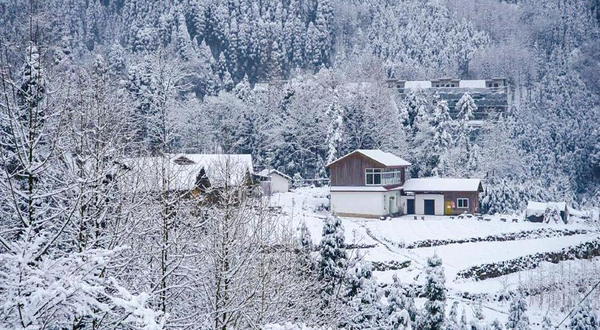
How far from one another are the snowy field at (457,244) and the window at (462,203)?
199 centimetres

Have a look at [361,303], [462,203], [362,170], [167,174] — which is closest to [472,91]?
[462,203]

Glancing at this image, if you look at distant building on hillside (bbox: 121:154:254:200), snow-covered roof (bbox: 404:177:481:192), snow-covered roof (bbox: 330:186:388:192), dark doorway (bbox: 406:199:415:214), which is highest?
distant building on hillside (bbox: 121:154:254:200)

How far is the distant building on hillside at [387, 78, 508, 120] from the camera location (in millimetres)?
68562

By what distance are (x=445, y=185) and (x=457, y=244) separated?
10.5 m

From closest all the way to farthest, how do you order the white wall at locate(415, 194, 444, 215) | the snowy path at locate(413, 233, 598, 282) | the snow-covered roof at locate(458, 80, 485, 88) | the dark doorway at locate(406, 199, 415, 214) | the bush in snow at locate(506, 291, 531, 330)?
the bush in snow at locate(506, 291, 531, 330)
the snowy path at locate(413, 233, 598, 282)
the white wall at locate(415, 194, 444, 215)
the dark doorway at locate(406, 199, 415, 214)
the snow-covered roof at locate(458, 80, 485, 88)

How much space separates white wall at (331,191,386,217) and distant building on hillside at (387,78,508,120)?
30.9 meters

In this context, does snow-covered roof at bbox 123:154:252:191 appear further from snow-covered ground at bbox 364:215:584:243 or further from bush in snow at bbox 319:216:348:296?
snow-covered ground at bbox 364:215:584:243

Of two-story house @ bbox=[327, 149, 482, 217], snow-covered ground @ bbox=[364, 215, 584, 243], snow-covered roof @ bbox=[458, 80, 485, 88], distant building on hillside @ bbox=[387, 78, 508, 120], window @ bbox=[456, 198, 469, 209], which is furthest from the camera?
snow-covered roof @ bbox=[458, 80, 485, 88]

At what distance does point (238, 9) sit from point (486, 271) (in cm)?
7206

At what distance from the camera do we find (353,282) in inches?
602

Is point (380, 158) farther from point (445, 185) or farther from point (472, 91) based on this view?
point (472, 91)

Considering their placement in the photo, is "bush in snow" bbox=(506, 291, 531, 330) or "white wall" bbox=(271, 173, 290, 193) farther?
"white wall" bbox=(271, 173, 290, 193)

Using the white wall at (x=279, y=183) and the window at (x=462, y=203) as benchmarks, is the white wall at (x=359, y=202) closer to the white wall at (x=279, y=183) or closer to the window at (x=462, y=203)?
the window at (x=462, y=203)

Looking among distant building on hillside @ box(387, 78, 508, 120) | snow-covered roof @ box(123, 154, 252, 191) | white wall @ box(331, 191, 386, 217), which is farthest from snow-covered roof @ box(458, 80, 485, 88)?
snow-covered roof @ box(123, 154, 252, 191)
